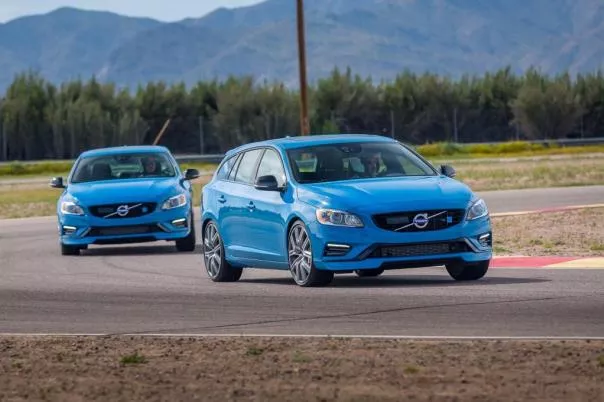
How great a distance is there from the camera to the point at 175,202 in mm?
23156

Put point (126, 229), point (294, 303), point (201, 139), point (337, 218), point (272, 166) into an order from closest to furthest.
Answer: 1. point (294, 303)
2. point (337, 218)
3. point (272, 166)
4. point (126, 229)
5. point (201, 139)

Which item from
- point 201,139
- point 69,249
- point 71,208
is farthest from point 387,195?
point 201,139

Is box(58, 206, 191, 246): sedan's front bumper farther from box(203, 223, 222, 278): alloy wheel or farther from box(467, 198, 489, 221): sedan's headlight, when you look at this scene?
box(467, 198, 489, 221): sedan's headlight

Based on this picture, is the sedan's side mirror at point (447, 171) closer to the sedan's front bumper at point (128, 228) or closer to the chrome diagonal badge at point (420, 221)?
the chrome diagonal badge at point (420, 221)

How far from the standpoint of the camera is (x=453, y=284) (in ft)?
52.6

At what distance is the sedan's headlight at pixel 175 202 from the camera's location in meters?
23.0

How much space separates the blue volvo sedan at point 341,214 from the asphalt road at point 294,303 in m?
0.27

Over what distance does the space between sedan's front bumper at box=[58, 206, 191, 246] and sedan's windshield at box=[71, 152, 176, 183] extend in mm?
1244

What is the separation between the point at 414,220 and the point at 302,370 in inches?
222

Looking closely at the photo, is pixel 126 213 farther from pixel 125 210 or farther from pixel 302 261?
pixel 302 261

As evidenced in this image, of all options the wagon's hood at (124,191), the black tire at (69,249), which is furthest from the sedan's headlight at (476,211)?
the black tire at (69,249)

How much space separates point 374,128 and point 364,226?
66182 millimetres

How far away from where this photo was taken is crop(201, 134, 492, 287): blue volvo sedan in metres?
15.6

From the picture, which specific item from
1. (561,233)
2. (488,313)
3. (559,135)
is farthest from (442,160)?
(488,313)
